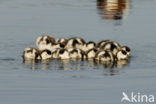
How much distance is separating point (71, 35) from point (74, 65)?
118 inches

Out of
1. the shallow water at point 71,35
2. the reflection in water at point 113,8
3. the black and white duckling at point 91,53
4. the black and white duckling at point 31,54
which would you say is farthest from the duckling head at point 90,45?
the reflection in water at point 113,8

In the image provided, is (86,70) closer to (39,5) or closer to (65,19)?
(65,19)

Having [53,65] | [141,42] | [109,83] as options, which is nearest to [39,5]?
[141,42]

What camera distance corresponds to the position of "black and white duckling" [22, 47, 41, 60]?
16.3 metres

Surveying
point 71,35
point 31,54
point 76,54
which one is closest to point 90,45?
point 76,54

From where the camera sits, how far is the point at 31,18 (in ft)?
68.6

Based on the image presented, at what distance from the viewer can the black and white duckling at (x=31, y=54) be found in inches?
642

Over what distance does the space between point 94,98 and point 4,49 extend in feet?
14.8

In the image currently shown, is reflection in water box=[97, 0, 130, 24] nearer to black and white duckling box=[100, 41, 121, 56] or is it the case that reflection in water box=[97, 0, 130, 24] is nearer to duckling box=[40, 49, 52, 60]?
black and white duckling box=[100, 41, 121, 56]

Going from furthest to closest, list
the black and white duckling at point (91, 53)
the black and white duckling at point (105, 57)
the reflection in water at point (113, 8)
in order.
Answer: the reflection in water at point (113, 8) < the black and white duckling at point (91, 53) < the black and white duckling at point (105, 57)

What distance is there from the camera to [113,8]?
76.1 feet

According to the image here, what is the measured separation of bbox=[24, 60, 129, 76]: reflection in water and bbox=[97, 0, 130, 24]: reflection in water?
539 centimetres

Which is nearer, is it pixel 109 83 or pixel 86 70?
pixel 109 83

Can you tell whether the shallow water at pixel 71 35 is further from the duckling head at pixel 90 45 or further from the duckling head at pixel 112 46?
the duckling head at pixel 90 45
